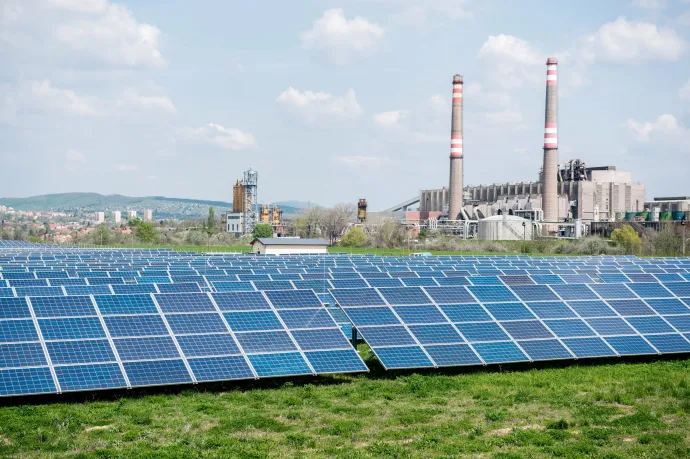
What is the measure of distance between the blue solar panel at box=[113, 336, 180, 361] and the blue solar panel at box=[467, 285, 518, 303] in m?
7.75

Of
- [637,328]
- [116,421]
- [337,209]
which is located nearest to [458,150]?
[337,209]

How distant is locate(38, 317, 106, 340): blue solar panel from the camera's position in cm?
1362

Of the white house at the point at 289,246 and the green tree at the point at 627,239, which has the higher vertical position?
the green tree at the point at 627,239

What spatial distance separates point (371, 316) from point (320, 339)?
1672mm

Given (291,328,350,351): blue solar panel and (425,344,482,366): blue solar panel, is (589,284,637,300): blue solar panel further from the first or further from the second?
(291,328,350,351): blue solar panel

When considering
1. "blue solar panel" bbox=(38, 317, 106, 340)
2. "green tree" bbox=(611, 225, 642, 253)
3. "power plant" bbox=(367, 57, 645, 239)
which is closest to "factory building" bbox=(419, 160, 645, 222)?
"power plant" bbox=(367, 57, 645, 239)

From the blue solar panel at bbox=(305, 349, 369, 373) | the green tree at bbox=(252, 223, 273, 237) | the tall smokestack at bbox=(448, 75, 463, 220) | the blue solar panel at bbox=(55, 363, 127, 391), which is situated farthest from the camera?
the green tree at bbox=(252, 223, 273, 237)

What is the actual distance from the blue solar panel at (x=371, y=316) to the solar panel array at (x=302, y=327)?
0.02m

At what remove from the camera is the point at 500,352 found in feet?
52.3

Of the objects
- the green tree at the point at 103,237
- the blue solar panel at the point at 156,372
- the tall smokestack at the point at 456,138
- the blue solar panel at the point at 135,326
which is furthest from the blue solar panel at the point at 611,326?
the green tree at the point at 103,237

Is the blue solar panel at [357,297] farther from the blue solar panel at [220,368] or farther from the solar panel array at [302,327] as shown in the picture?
the blue solar panel at [220,368]

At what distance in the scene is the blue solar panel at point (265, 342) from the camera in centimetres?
1453

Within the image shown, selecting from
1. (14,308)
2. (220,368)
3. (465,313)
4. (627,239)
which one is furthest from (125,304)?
(627,239)

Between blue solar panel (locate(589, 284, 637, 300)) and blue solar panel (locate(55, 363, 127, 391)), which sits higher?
blue solar panel (locate(589, 284, 637, 300))
